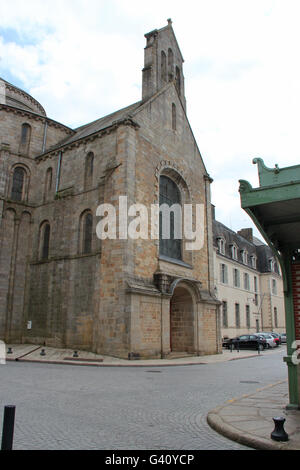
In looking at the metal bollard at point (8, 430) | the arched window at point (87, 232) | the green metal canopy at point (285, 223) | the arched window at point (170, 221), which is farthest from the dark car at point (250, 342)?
the metal bollard at point (8, 430)

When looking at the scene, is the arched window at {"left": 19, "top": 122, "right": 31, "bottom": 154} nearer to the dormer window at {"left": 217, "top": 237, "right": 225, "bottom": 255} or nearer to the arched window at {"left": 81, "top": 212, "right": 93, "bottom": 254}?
the arched window at {"left": 81, "top": 212, "right": 93, "bottom": 254}

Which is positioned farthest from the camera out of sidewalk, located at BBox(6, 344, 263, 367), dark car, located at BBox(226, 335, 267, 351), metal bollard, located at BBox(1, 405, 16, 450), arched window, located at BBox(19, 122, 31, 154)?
dark car, located at BBox(226, 335, 267, 351)

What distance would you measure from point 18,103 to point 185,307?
2000 centimetres

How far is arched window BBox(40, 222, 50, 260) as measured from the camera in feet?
79.5

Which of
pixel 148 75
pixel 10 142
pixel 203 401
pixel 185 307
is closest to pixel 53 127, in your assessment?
pixel 10 142

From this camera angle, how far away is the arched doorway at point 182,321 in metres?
23.8

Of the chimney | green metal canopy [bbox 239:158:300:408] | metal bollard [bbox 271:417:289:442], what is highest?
the chimney

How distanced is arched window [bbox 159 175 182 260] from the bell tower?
6.05 metres

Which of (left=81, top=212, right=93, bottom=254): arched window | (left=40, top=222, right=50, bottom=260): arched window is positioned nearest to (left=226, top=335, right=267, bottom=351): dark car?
(left=81, top=212, right=93, bottom=254): arched window

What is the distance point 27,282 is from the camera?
24.1 metres

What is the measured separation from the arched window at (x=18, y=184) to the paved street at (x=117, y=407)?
578 inches

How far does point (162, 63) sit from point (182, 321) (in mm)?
17940

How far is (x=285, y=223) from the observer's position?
720cm
